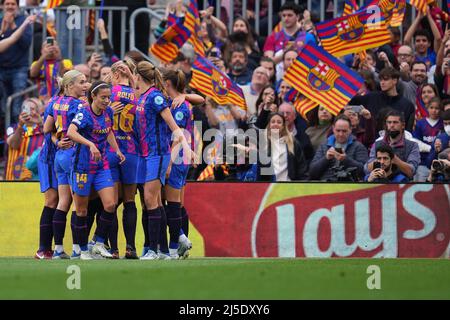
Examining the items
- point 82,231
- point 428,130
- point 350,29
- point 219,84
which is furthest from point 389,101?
point 82,231

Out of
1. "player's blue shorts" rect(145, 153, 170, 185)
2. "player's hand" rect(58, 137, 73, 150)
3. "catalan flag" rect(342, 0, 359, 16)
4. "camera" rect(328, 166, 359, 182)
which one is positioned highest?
"catalan flag" rect(342, 0, 359, 16)

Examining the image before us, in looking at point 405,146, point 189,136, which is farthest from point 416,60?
point 189,136

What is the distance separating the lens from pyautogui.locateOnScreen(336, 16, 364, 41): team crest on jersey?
1758 centimetres

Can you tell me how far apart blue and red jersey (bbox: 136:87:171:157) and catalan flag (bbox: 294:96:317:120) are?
167 inches

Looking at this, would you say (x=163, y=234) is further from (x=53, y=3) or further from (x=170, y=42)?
(x=53, y=3)

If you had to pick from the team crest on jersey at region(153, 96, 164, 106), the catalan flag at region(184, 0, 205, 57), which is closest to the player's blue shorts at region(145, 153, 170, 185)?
the team crest on jersey at region(153, 96, 164, 106)

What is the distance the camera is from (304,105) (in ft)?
58.4

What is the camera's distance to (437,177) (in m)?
16.7

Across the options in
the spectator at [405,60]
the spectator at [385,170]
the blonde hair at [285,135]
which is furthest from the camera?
the spectator at [405,60]

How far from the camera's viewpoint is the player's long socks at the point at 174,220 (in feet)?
46.8

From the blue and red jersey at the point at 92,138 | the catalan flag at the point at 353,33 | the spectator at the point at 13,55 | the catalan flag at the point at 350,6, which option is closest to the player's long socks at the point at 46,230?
the blue and red jersey at the point at 92,138

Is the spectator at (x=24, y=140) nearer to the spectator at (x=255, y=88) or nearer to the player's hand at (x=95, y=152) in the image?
the spectator at (x=255, y=88)

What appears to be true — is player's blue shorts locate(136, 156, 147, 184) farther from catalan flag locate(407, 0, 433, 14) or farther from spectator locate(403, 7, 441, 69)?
spectator locate(403, 7, 441, 69)

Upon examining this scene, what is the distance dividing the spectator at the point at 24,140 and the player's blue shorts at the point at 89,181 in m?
3.65
